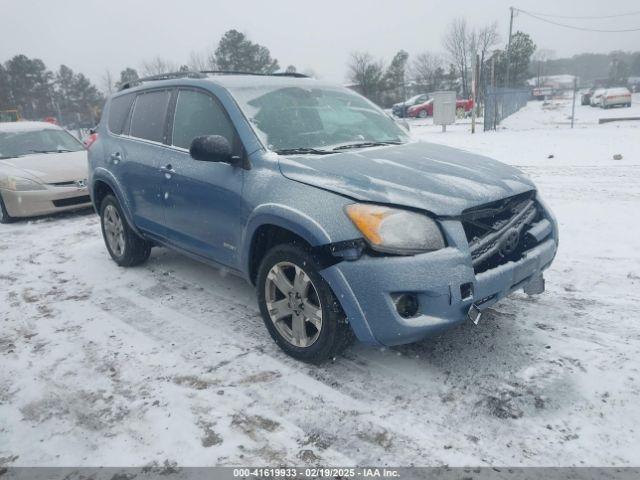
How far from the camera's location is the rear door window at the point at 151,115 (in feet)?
14.0

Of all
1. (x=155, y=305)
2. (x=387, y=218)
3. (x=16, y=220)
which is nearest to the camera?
(x=387, y=218)

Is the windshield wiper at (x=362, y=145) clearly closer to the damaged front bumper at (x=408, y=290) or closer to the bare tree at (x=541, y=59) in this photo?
the damaged front bumper at (x=408, y=290)

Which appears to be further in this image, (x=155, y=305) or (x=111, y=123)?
(x=111, y=123)

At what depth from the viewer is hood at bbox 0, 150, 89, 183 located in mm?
7664

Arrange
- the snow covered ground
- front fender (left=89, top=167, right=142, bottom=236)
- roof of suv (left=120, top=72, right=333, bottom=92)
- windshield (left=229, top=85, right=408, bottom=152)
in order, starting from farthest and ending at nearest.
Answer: front fender (left=89, top=167, right=142, bottom=236) < roof of suv (left=120, top=72, right=333, bottom=92) < windshield (left=229, top=85, right=408, bottom=152) < the snow covered ground

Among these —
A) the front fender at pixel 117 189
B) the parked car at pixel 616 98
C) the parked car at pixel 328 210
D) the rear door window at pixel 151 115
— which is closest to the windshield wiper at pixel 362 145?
the parked car at pixel 328 210

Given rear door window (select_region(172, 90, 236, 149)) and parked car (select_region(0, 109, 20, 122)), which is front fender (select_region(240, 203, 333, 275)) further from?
parked car (select_region(0, 109, 20, 122))

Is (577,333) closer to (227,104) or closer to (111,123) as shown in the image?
(227,104)

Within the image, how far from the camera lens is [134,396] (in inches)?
111

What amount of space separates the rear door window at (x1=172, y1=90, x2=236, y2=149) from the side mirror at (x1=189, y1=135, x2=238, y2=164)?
150 mm

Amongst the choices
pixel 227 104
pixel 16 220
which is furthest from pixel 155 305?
pixel 16 220

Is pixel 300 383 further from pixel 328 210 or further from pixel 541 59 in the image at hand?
pixel 541 59

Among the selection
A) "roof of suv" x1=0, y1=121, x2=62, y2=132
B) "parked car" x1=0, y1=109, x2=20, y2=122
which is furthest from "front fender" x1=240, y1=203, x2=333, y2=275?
"parked car" x1=0, y1=109, x2=20, y2=122

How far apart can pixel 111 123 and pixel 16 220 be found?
165 inches
